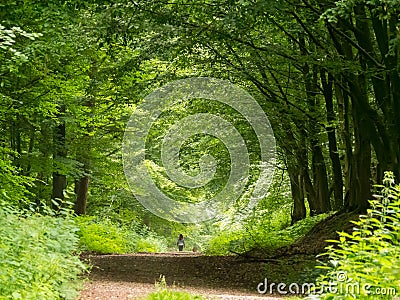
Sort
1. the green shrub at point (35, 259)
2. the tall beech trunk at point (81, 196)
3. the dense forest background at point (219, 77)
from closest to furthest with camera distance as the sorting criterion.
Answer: the green shrub at point (35, 259), the dense forest background at point (219, 77), the tall beech trunk at point (81, 196)

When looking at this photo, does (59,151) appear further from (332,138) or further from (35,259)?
(35,259)

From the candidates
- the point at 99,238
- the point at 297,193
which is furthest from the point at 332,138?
the point at 99,238

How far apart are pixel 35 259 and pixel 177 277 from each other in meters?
5.68

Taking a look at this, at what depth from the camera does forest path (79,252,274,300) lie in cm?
865

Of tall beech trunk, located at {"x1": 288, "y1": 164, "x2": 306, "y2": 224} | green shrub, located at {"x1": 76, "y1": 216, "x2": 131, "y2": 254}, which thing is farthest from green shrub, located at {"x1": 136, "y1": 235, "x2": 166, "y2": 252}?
tall beech trunk, located at {"x1": 288, "y1": 164, "x2": 306, "y2": 224}

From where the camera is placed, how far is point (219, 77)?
16.6m

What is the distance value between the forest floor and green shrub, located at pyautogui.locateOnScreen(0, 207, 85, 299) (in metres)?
0.75

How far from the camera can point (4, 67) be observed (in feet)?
36.1

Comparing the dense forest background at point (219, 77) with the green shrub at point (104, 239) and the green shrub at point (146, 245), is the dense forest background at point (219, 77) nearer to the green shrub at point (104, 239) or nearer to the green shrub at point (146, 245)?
the green shrub at point (104, 239)

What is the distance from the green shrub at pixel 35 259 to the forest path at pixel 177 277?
725 millimetres

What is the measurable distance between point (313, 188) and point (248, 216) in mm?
7181

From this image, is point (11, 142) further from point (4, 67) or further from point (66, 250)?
point (66, 250)

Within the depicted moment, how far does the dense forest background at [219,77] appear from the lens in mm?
10656

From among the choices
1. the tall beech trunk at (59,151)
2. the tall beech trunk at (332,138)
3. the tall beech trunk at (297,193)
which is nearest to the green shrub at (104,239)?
the tall beech trunk at (59,151)
